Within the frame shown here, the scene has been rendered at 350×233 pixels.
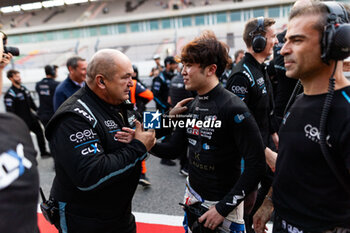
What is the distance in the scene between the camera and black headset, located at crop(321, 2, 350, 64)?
3.44ft

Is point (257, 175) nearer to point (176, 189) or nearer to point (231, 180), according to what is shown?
point (231, 180)

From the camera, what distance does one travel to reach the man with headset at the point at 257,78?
2244 mm

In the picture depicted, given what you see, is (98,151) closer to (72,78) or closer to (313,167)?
(313,167)

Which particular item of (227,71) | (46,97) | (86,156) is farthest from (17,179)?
(227,71)

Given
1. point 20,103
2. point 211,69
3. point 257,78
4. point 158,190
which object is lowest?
point 158,190

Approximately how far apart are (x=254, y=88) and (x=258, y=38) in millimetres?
469

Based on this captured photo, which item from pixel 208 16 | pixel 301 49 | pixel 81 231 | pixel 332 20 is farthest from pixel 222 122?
pixel 208 16

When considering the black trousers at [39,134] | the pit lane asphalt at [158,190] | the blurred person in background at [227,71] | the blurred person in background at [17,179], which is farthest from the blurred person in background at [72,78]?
the blurred person in background at [227,71]

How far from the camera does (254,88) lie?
7.38 ft

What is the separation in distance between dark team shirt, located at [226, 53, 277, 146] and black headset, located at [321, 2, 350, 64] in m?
1.12

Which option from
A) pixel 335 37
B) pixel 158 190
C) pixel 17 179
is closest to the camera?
pixel 17 179

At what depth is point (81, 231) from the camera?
58.9 inches

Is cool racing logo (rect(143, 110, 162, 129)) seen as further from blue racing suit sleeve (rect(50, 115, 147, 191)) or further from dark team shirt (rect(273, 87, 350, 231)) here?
dark team shirt (rect(273, 87, 350, 231))

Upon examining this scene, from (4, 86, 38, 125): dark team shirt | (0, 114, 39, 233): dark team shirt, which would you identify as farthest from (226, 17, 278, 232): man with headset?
(4, 86, 38, 125): dark team shirt
